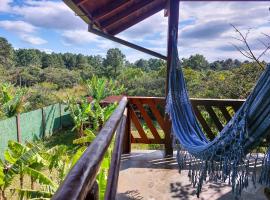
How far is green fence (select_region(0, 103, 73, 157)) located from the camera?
716cm

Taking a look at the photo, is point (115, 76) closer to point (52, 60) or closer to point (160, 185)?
point (52, 60)

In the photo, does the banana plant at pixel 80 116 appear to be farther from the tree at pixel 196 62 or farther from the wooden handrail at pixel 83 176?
the tree at pixel 196 62

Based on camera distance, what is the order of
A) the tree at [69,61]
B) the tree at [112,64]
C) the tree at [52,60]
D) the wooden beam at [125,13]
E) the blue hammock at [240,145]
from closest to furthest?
the blue hammock at [240,145] → the wooden beam at [125,13] → the tree at [112,64] → the tree at [52,60] → the tree at [69,61]

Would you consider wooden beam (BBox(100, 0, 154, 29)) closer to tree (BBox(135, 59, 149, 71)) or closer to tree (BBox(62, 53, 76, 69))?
tree (BBox(62, 53, 76, 69))

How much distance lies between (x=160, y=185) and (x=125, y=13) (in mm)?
2108

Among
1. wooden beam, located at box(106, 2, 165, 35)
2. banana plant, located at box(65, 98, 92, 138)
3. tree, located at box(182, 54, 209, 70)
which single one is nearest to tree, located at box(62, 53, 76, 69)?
tree, located at box(182, 54, 209, 70)

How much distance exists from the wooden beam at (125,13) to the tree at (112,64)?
17819 millimetres

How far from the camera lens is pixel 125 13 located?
362 cm

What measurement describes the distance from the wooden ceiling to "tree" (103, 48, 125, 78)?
1749cm

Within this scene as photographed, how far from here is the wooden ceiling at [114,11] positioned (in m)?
2.90

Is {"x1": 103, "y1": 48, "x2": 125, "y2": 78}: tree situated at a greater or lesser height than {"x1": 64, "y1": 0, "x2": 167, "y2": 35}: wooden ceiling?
greater

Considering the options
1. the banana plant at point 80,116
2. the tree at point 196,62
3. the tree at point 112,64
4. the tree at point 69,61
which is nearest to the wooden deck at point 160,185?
the banana plant at point 80,116

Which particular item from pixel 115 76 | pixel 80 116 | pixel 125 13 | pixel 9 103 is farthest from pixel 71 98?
pixel 115 76

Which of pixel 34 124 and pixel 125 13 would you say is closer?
pixel 125 13
